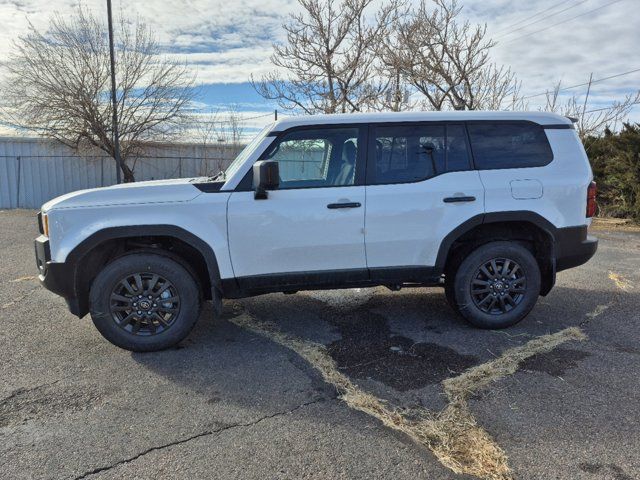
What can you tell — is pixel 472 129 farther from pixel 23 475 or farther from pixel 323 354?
pixel 23 475

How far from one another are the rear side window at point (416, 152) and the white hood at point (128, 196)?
5.43ft

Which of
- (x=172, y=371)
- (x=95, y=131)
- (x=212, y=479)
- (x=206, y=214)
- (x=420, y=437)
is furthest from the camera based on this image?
(x=95, y=131)

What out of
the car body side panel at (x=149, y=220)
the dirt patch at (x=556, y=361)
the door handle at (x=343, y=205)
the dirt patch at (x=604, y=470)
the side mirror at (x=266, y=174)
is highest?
the side mirror at (x=266, y=174)

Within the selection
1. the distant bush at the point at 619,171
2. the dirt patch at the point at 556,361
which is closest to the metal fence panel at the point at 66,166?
the distant bush at the point at 619,171

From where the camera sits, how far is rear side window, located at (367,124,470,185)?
428 cm

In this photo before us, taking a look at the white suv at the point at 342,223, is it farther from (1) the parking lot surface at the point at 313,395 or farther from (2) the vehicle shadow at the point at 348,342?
(1) the parking lot surface at the point at 313,395

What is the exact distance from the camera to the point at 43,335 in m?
4.51

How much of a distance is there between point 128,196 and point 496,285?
136 inches

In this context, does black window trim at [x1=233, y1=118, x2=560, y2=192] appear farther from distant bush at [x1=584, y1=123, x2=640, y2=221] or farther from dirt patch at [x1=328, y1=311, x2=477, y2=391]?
distant bush at [x1=584, y1=123, x2=640, y2=221]

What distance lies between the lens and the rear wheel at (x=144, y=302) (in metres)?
3.97

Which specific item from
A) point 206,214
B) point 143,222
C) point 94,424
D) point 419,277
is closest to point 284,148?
point 206,214

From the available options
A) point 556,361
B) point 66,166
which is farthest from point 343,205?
point 66,166

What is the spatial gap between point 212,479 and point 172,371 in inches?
57.2

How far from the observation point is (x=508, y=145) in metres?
4.47
